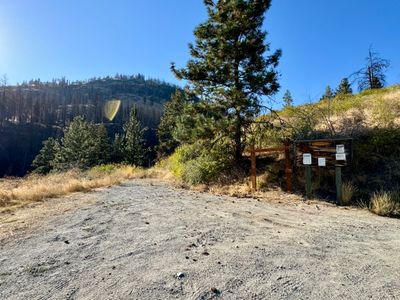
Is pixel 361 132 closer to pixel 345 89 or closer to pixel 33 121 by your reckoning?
pixel 345 89

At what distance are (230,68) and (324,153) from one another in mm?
4555

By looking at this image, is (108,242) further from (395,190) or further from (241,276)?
(395,190)

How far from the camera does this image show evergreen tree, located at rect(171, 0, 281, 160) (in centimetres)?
1048

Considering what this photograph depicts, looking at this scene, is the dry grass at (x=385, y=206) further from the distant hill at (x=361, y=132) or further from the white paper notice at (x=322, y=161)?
the white paper notice at (x=322, y=161)

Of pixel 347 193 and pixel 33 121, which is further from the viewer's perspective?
pixel 33 121

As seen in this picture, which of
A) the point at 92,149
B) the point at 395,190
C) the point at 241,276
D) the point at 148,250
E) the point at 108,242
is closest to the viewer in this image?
the point at 241,276

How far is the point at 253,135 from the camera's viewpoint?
11953 mm

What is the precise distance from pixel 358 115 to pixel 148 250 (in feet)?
36.5

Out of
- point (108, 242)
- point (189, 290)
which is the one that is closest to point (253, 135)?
point (108, 242)

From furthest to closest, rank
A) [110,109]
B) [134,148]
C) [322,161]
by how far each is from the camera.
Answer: [110,109] → [134,148] → [322,161]

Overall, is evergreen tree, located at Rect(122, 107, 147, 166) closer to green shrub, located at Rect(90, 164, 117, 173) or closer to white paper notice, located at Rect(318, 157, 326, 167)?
green shrub, located at Rect(90, 164, 117, 173)

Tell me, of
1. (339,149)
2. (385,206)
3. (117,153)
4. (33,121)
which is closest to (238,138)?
(339,149)

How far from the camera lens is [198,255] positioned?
366 centimetres

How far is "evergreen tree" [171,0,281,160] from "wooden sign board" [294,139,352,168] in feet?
8.88
